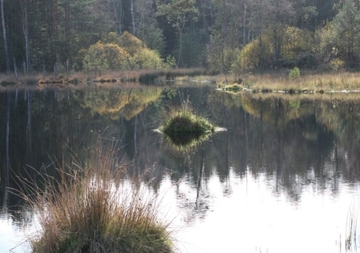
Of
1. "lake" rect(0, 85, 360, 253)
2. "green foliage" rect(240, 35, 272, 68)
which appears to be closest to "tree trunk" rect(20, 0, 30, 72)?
"green foliage" rect(240, 35, 272, 68)

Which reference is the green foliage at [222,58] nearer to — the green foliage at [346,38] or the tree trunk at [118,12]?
the green foliage at [346,38]

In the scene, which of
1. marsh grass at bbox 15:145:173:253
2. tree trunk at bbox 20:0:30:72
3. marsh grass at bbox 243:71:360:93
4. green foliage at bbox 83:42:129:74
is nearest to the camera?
marsh grass at bbox 15:145:173:253

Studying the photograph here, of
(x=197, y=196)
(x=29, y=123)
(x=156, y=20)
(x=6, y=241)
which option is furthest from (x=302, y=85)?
(x=156, y=20)

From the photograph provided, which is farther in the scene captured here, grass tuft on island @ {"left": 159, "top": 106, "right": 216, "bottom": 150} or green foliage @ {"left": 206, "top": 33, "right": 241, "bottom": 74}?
green foliage @ {"left": 206, "top": 33, "right": 241, "bottom": 74}

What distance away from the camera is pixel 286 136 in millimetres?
16438

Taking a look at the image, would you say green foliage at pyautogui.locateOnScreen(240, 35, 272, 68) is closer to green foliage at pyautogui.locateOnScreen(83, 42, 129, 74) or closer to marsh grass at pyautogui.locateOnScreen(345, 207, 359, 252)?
green foliage at pyautogui.locateOnScreen(83, 42, 129, 74)

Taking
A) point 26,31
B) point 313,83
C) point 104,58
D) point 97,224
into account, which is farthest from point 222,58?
point 97,224

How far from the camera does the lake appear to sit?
7.42 metres

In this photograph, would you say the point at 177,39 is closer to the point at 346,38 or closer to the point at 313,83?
the point at 346,38

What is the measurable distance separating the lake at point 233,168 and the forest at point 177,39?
19.6 m

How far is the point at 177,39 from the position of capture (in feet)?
237

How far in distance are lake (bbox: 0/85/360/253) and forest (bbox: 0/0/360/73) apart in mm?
19576

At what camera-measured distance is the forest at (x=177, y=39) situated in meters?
43.3

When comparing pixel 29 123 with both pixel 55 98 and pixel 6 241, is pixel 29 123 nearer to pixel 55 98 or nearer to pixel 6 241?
pixel 55 98
